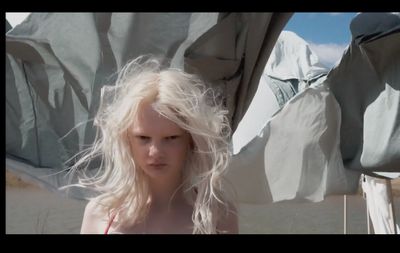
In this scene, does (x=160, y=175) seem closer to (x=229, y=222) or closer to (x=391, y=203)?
(x=229, y=222)

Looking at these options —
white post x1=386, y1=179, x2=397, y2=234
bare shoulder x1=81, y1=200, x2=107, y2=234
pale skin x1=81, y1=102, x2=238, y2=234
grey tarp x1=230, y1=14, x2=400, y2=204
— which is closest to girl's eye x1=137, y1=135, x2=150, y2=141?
pale skin x1=81, y1=102, x2=238, y2=234

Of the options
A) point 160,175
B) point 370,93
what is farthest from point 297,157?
point 160,175

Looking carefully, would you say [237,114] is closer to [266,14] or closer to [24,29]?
[266,14]

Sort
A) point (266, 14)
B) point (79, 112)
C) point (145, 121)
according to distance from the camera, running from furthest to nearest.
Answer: point (79, 112), point (266, 14), point (145, 121)

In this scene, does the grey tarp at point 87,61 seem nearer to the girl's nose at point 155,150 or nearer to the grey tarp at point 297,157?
the grey tarp at point 297,157

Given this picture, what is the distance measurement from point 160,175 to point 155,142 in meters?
0.07

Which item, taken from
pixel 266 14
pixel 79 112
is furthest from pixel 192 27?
pixel 79 112

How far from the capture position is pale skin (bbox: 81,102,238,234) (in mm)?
772

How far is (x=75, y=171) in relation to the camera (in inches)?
41.2

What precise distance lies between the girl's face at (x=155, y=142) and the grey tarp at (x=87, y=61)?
0.97ft

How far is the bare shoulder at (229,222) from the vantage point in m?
0.83

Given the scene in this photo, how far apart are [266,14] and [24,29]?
0.56m

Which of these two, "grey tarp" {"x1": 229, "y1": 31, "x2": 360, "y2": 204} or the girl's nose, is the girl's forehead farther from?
"grey tarp" {"x1": 229, "y1": 31, "x2": 360, "y2": 204}
